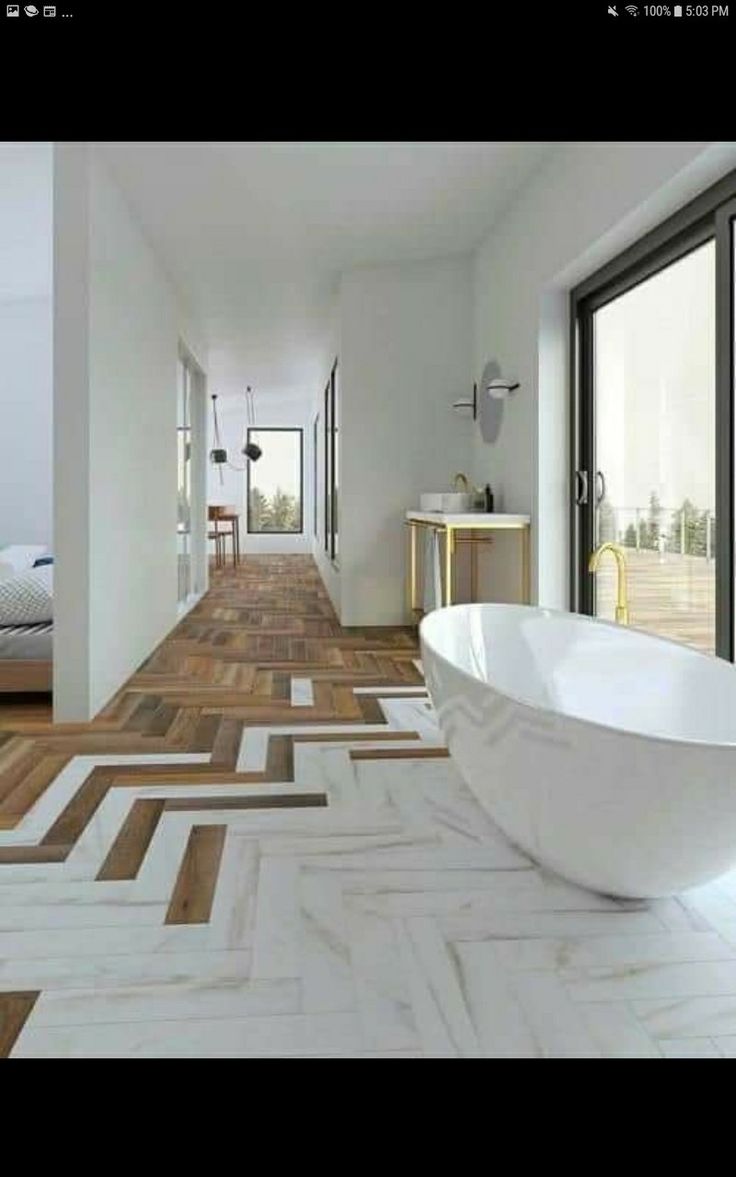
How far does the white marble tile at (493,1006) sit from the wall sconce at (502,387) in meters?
3.68

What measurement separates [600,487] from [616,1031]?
3.05 metres

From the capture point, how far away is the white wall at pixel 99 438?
3607mm

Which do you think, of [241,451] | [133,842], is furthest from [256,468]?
[133,842]

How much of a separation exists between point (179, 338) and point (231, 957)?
18.3 feet

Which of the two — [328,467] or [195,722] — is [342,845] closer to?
[195,722]

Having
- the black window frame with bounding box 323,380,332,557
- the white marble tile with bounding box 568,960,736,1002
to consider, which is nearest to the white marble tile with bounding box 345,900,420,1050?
the white marble tile with bounding box 568,960,736,1002

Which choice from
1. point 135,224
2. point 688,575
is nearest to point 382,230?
point 135,224

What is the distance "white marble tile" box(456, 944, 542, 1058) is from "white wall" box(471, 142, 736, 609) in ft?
7.84

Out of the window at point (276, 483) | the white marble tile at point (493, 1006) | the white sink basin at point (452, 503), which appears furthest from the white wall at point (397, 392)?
the window at point (276, 483)

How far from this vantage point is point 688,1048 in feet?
4.90

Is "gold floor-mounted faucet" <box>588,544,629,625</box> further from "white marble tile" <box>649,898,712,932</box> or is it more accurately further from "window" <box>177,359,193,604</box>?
"window" <box>177,359,193,604</box>

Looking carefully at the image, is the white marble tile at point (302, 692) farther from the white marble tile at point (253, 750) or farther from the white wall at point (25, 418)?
the white wall at point (25, 418)

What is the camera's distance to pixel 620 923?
194cm
